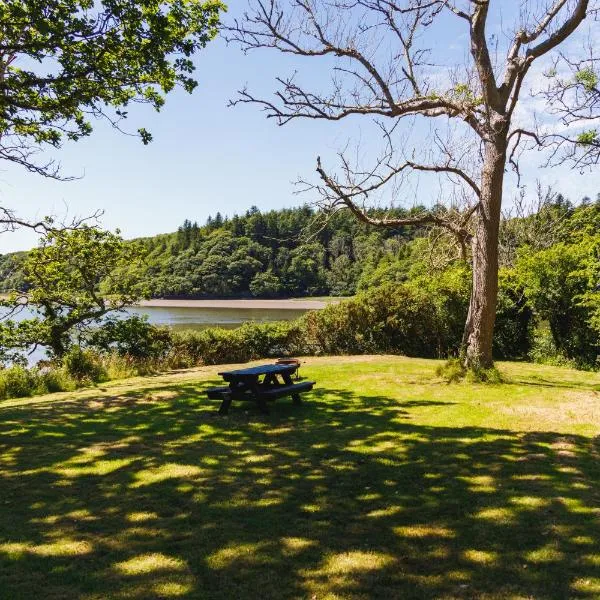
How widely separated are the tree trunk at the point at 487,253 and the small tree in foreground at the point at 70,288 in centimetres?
1173

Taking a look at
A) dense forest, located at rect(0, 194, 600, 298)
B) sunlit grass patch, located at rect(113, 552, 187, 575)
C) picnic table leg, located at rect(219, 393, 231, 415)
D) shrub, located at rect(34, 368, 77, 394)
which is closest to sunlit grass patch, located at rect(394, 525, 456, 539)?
sunlit grass patch, located at rect(113, 552, 187, 575)

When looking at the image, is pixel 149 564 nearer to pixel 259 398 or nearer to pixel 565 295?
pixel 259 398

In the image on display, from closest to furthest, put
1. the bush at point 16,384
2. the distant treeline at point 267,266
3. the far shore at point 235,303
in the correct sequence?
the bush at point 16,384
the far shore at point 235,303
the distant treeline at point 267,266

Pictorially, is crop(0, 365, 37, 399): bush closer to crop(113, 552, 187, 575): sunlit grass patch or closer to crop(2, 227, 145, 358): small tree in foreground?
crop(2, 227, 145, 358): small tree in foreground

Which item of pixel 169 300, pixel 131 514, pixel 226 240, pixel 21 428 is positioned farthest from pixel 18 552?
pixel 226 240

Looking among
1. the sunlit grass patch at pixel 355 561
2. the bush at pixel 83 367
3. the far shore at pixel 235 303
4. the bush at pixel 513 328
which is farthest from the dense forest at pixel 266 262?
the sunlit grass patch at pixel 355 561

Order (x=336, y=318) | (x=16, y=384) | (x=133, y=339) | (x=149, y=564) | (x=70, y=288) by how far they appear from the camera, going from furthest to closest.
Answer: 1. (x=336, y=318)
2. (x=70, y=288)
3. (x=133, y=339)
4. (x=16, y=384)
5. (x=149, y=564)

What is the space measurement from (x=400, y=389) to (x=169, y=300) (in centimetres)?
9868

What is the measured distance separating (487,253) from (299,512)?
7939mm

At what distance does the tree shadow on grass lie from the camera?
132 inches

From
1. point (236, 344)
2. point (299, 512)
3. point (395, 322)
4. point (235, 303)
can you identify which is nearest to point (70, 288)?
point (236, 344)

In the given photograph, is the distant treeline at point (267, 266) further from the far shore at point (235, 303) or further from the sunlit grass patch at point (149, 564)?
the sunlit grass patch at point (149, 564)

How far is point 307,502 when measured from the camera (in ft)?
15.4

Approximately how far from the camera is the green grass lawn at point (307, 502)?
3.38 meters
